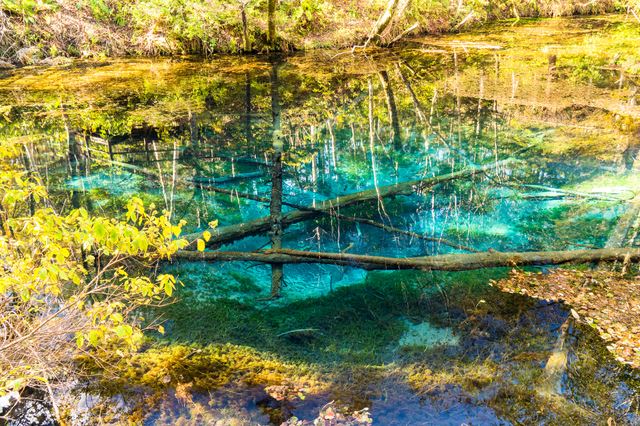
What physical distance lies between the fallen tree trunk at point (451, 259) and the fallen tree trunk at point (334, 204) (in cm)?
49

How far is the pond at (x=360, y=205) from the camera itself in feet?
13.3

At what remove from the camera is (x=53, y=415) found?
147 inches

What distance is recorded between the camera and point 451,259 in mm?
5699

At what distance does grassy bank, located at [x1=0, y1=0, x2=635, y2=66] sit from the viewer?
55.4 feet

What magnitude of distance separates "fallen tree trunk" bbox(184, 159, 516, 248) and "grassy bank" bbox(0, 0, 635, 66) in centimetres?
1126

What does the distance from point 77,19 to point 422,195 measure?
16.7m

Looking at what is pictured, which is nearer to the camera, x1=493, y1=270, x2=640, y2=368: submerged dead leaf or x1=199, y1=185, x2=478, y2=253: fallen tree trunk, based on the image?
x1=493, y1=270, x2=640, y2=368: submerged dead leaf

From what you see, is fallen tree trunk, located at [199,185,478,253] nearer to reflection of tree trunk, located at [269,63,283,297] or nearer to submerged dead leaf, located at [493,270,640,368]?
reflection of tree trunk, located at [269,63,283,297]

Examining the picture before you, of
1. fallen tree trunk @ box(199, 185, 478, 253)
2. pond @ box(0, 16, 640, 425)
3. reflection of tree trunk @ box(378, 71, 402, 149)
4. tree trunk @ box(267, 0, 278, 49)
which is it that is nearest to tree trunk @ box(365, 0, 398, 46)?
pond @ box(0, 16, 640, 425)

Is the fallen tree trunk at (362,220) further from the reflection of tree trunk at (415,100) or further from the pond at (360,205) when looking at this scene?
the reflection of tree trunk at (415,100)

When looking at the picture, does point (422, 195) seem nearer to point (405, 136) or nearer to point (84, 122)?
point (405, 136)

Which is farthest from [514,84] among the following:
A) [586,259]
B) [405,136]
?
[586,259]

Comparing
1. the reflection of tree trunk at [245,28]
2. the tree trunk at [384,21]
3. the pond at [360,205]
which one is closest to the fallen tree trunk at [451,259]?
the pond at [360,205]

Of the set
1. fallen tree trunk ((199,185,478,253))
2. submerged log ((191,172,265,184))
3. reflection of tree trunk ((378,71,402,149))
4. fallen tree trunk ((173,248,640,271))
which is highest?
reflection of tree trunk ((378,71,402,149))
